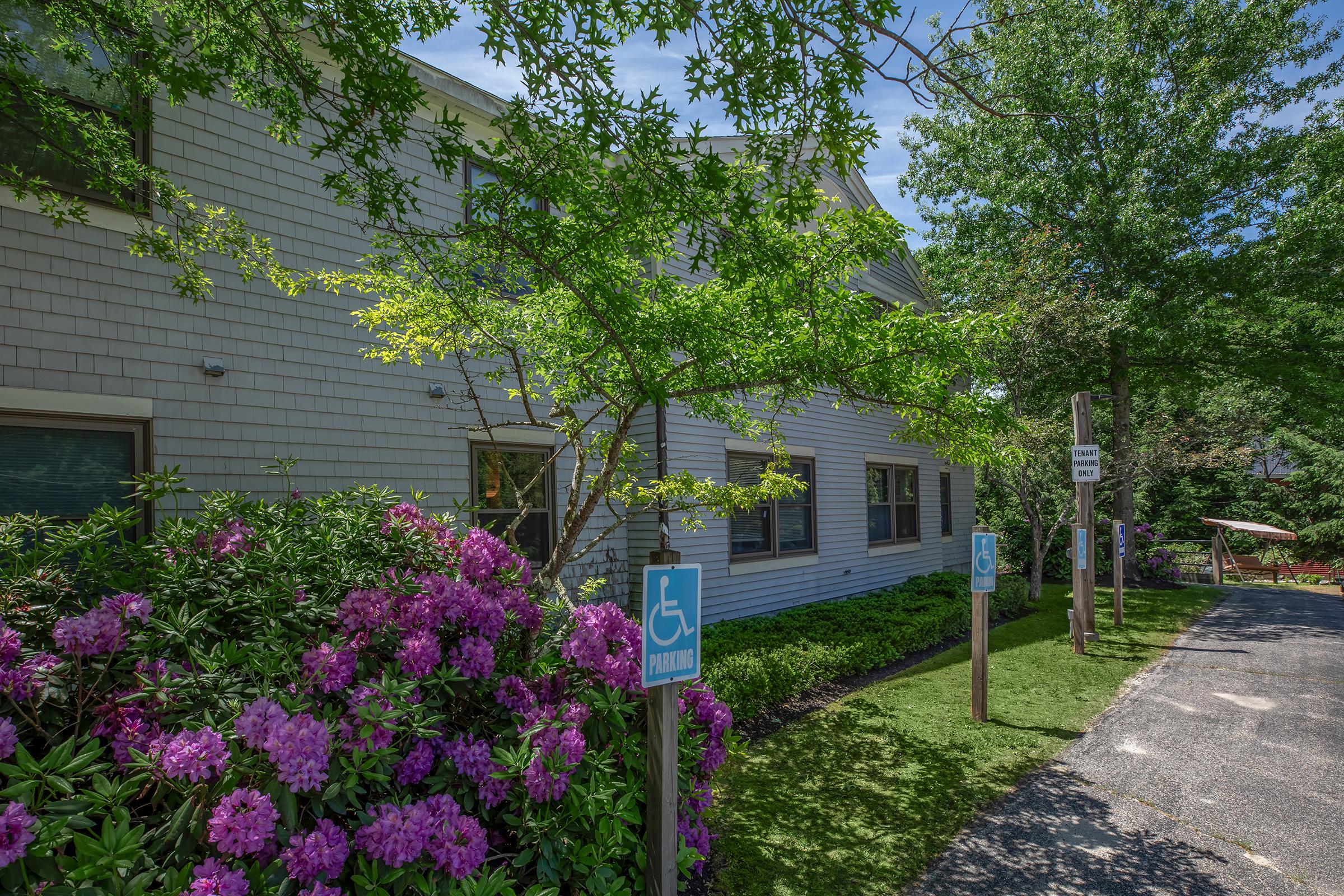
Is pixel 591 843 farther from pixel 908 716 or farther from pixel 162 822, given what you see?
pixel 908 716

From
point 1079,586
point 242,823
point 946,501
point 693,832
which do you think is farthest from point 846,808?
point 946,501

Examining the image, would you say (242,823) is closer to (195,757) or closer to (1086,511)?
(195,757)

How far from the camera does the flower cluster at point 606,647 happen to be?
3217mm

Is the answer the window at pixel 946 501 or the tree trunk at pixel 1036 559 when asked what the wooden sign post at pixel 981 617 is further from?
the window at pixel 946 501

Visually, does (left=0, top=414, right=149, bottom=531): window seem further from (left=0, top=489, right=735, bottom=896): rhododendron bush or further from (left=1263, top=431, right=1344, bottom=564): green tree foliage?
(left=1263, top=431, right=1344, bottom=564): green tree foliage

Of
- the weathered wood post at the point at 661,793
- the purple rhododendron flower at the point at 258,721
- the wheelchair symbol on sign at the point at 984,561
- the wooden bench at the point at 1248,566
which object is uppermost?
the purple rhododendron flower at the point at 258,721

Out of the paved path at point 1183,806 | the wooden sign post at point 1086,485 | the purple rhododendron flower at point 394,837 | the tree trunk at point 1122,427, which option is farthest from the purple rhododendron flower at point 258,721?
the tree trunk at point 1122,427

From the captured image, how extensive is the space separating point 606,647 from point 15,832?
6.64ft

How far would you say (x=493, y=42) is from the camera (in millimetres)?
3395

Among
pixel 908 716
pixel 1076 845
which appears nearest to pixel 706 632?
pixel 908 716

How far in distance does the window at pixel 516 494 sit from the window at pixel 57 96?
12.6ft

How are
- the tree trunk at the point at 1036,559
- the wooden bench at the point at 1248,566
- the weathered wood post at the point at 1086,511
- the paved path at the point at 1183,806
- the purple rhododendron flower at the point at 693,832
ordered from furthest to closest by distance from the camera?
the wooden bench at the point at 1248,566 < the tree trunk at the point at 1036,559 < the weathered wood post at the point at 1086,511 < the paved path at the point at 1183,806 < the purple rhododendron flower at the point at 693,832

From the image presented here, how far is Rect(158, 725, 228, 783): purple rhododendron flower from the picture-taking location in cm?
204

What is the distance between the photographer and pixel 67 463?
5219 millimetres
